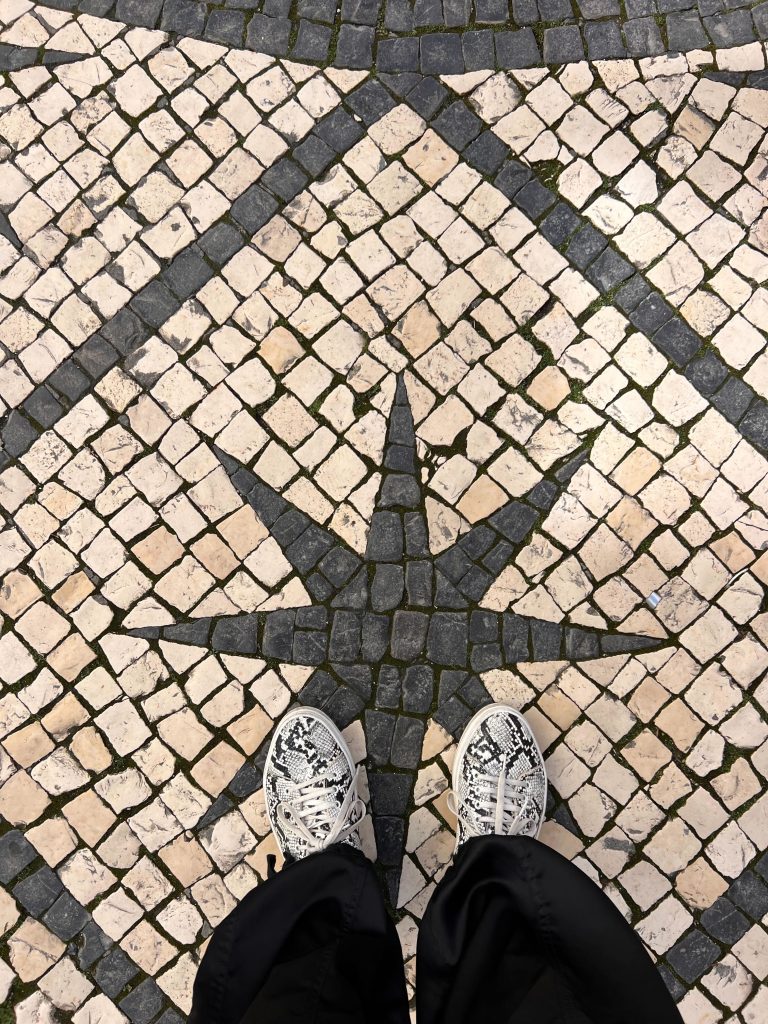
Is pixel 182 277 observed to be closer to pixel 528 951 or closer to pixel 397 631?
pixel 397 631

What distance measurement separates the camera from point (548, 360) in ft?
11.6

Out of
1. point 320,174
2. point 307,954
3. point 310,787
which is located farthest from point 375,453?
point 307,954

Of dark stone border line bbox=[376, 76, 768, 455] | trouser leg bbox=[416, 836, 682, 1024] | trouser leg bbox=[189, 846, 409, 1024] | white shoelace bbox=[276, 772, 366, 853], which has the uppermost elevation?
dark stone border line bbox=[376, 76, 768, 455]

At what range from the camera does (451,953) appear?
2617mm

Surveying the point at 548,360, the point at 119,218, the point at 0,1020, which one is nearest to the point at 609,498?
the point at 548,360

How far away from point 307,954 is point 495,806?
1.02m

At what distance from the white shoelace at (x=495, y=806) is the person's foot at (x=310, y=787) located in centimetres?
46

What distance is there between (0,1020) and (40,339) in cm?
296

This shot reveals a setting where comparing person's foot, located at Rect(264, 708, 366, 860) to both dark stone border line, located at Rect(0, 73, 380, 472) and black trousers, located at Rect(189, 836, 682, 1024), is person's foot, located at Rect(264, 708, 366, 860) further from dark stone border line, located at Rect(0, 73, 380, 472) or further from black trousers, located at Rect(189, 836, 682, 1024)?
dark stone border line, located at Rect(0, 73, 380, 472)

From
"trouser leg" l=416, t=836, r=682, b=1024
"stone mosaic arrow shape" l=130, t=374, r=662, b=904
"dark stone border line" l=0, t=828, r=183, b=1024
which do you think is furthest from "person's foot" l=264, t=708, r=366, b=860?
"dark stone border line" l=0, t=828, r=183, b=1024

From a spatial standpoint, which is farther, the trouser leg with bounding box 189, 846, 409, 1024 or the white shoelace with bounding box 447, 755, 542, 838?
the white shoelace with bounding box 447, 755, 542, 838

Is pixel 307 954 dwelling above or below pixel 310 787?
below

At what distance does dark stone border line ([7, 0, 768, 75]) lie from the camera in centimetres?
358

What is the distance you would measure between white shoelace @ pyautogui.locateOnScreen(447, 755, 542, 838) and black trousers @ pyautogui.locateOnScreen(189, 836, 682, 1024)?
1.41 ft
